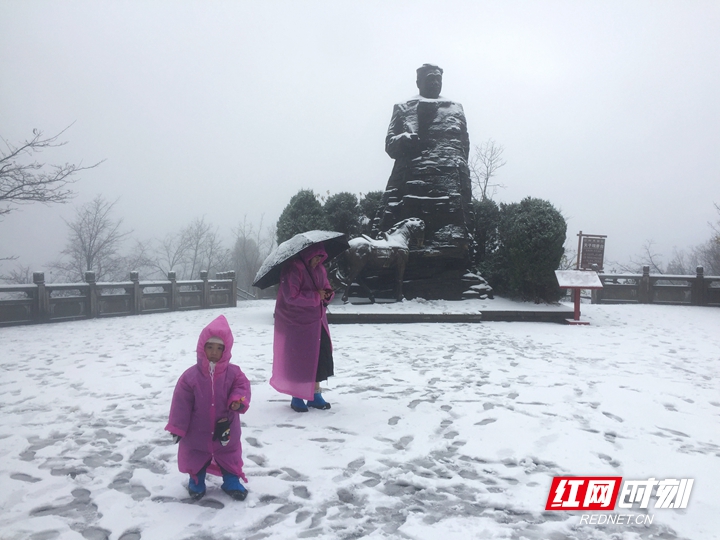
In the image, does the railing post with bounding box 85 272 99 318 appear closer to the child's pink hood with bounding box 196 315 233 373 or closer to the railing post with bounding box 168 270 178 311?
the railing post with bounding box 168 270 178 311

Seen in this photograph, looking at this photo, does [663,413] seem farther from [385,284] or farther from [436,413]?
[385,284]

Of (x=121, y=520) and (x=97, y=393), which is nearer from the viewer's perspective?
(x=121, y=520)

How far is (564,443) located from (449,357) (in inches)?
128

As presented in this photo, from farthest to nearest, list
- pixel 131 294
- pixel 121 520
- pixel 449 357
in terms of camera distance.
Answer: pixel 131 294 → pixel 449 357 → pixel 121 520

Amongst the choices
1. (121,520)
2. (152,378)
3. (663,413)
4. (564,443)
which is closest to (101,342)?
(152,378)

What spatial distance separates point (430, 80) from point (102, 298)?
1166cm

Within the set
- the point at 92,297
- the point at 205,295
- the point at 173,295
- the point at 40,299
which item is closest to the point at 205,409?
the point at 40,299

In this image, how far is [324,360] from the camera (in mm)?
4676

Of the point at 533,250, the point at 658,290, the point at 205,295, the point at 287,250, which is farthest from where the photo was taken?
the point at 205,295

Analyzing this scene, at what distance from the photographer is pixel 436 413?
4531 mm

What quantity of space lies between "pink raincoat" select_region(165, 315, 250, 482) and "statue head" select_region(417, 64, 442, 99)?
12417 millimetres

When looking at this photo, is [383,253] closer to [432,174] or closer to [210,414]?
[432,174]

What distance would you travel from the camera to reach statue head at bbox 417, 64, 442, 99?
13641mm

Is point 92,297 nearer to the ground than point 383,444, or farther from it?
farther from it
